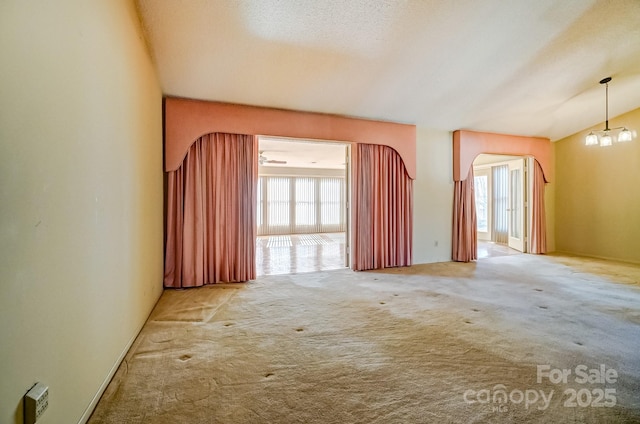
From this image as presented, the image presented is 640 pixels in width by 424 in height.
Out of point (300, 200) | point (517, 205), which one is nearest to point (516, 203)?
point (517, 205)

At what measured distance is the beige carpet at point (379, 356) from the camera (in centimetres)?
164

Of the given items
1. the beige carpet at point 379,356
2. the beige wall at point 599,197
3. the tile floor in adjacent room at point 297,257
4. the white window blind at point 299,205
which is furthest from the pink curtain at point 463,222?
the white window blind at point 299,205

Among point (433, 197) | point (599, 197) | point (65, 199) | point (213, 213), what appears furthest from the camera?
point (599, 197)

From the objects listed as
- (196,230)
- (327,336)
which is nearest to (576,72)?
(327,336)

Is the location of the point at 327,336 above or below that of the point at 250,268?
below

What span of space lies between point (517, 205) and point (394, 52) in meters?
5.58

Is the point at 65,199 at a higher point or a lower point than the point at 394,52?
lower

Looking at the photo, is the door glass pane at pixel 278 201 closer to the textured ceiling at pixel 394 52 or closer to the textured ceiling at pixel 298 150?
the textured ceiling at pixel 298 150

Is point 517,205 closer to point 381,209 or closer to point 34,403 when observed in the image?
point 381,209

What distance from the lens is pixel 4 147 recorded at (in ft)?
3.15

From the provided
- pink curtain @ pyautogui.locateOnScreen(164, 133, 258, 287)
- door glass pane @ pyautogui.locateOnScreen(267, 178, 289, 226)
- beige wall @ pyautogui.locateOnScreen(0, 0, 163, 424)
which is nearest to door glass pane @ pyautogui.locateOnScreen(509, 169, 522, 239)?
pink curtain @ pyautogui.locateOnScreen(164, 133, 258, 287)

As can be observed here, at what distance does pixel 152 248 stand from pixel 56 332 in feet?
6.75

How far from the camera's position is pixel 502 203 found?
27.5 ft

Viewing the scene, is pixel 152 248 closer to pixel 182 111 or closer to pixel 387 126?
pixel 182 111
